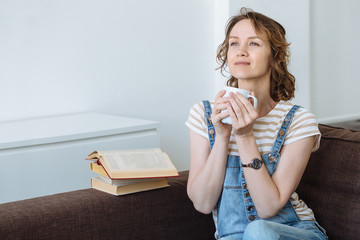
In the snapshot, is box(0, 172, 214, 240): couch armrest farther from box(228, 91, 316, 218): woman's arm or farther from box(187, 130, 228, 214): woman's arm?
box(228, 91, 316, 218): woman's arm

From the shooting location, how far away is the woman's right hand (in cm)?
147

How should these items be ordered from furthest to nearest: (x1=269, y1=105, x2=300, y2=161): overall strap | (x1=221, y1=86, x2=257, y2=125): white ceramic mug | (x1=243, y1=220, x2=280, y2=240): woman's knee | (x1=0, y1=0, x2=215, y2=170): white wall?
(x1=0, y1=0, x2=215, y2=170): white wall, (x1=269, y1=105, x2=300, y2=161): overall strap, (x1=221, y1=86, x2=257, y2=125): white ceramic mug, (x1=243, y1=220, x2=280, y2=240): woman's knee

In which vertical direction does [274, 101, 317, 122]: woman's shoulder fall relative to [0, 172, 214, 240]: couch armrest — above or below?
above

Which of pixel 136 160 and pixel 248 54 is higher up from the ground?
pixel 248 54

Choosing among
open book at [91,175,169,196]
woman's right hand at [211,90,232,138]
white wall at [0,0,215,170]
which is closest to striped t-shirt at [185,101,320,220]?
woman's right hand at [211,90,232,138]

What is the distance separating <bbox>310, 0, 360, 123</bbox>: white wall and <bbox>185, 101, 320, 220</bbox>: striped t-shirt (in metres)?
2.21

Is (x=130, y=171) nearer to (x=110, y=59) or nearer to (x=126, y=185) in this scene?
(x=126, y=185)

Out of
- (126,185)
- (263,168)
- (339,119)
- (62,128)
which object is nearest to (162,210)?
(126,185)

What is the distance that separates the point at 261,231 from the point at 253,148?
0.24 m

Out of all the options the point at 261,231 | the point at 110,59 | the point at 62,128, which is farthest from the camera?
the point at 110,59

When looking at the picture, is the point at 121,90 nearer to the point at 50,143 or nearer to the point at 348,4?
the point at 50,143

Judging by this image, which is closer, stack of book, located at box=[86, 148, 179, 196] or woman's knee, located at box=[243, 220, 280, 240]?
woman's knee, located at box=[243, 220, 280, 240]

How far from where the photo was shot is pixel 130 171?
159 centimetres

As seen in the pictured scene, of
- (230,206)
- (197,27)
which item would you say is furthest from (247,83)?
(197,27)
